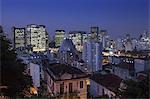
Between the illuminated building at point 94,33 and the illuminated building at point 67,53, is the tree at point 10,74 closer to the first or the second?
the illuminated building at point 67,53

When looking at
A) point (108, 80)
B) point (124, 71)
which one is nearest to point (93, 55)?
point (124, 71)

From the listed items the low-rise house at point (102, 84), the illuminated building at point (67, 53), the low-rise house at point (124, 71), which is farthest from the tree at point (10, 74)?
the illuminated building at point (67, 53)

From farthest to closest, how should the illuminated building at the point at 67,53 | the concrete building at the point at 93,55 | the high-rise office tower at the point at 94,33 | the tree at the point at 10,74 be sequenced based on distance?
the high-rise office tower at the point at 94,33, the illuminated building at the point at 67,53, the concrete building at the point at 93,55, the tree at the point at 10,74

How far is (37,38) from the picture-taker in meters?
53.9

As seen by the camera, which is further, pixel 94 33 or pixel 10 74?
pixel 94 33

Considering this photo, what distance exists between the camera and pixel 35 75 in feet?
48.7

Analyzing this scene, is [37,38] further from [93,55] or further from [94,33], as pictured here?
[93,55]

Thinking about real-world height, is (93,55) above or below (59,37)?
below

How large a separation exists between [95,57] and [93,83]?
1480 centimetres

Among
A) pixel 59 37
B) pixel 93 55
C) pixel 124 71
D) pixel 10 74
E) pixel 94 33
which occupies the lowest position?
pixel 124 71

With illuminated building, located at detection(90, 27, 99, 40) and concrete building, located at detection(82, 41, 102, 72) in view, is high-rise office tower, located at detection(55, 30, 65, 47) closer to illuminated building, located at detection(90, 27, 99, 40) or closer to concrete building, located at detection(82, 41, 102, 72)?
illuminated building, located at detection(90, 27, 99, 40)

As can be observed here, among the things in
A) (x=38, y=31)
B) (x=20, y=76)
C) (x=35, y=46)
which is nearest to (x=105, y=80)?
(x=20, y=76)

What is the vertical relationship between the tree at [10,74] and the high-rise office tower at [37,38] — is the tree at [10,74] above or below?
below

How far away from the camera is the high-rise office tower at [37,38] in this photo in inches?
2035
